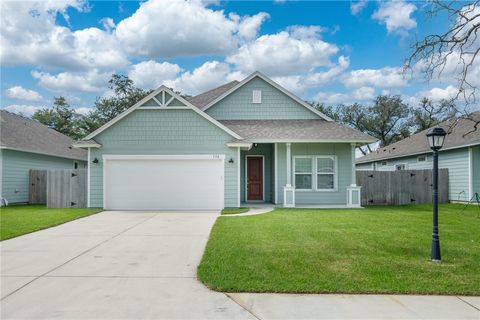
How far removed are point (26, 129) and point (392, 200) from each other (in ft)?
64.6

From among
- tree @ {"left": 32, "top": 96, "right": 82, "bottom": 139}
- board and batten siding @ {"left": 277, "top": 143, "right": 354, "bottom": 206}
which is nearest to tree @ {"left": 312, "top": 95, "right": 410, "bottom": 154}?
tree @ {"left": 32, "top": 96, "right": 82, "bottom": 139}

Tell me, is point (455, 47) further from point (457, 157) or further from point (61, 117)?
point (61, 117)

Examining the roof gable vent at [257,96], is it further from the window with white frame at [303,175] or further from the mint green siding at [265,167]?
the window with white frame at [303,175]

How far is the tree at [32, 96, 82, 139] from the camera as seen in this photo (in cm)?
3956

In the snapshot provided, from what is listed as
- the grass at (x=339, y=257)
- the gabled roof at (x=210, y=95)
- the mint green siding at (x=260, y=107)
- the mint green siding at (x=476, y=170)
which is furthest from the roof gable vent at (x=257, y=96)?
the mint green siding at (x=476, y=170)

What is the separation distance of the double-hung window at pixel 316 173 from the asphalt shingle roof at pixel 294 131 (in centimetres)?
117

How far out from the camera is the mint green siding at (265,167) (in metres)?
17.9

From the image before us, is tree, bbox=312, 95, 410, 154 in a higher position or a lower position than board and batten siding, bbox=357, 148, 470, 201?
higher

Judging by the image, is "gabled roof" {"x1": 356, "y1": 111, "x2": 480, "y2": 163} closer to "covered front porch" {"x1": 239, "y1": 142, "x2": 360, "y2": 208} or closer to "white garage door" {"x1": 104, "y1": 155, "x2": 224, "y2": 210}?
"covered front porch" {"x1": 239, "y1": 142, "x2": 360, "y2": 208}

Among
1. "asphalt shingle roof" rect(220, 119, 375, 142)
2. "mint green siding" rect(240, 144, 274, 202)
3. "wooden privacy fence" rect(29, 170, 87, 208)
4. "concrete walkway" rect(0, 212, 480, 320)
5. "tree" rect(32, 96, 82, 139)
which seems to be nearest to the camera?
"concrete walkway" rect(0, 212, 480, 320)

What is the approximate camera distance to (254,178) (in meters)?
18.1

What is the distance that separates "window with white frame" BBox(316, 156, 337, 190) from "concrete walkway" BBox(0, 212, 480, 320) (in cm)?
992

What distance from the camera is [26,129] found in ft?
67.9

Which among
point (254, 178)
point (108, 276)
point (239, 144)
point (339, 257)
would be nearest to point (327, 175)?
point (254, 178)
